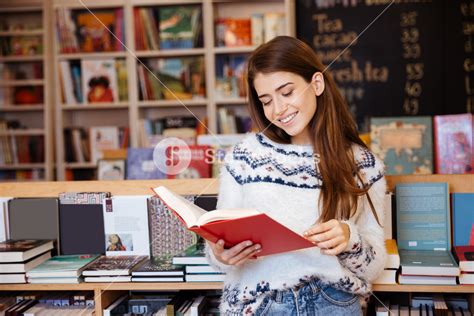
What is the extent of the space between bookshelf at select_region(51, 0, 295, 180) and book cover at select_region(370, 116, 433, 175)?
4.65 feet

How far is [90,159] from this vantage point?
378cm

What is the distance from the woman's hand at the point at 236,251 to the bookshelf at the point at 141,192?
347mm

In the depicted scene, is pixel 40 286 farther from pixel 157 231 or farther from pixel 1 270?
pixel 157 231

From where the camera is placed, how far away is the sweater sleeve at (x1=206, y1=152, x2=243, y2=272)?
4.49 feet

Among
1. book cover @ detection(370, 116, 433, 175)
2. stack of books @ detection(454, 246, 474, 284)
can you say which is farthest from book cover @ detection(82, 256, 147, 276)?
A: book cover @ detection(370, 116, 433, 175)

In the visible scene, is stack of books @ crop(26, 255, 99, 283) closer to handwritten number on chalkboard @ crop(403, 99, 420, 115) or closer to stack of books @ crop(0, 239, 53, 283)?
stack of books @ crop(0, 239, 53, 283)

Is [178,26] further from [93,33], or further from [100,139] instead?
[100,139]

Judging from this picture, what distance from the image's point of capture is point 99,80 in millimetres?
3656

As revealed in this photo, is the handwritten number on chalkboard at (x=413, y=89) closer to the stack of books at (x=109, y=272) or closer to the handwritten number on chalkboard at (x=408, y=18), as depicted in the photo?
the handwritten number on chalkboard at (x=408, y=18)

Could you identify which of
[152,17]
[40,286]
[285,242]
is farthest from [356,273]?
[152,17]

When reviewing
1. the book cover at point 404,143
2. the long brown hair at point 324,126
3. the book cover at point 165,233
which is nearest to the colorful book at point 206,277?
the book cover at point 165,233

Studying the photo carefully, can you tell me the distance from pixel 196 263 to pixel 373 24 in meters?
2.41

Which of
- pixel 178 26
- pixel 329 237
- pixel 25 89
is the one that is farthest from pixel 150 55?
pixel 329 237

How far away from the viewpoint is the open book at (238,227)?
1049mm
